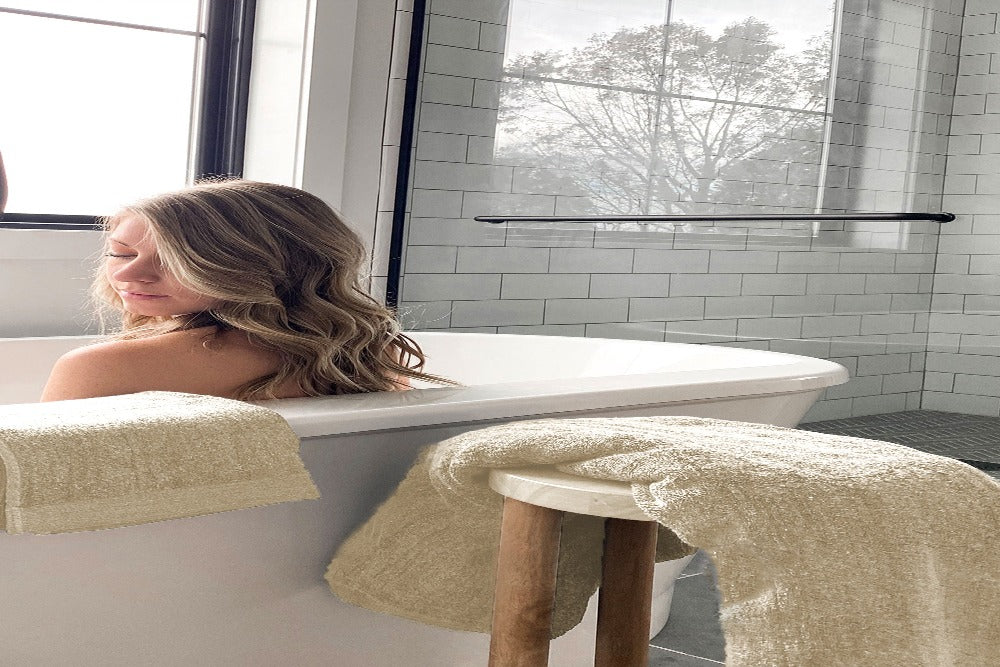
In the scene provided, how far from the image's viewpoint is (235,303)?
1.55 metres

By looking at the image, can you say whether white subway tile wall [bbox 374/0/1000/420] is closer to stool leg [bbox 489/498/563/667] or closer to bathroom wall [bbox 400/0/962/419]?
bathroom wall [bbox 400/0/962/419]

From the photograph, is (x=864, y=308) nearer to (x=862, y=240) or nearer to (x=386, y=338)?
(x=862, y=240)

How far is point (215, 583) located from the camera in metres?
1.48

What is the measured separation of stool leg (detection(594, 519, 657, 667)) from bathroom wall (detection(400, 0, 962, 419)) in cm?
201

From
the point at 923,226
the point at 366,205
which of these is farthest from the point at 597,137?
the point at 923,226

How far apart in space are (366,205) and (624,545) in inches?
85.2

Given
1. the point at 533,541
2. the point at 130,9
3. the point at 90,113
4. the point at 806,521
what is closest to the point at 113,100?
the point at 90,113

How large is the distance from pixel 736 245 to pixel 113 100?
179cm

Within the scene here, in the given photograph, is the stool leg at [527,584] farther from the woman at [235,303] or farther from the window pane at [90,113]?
the window pane at [90,113]

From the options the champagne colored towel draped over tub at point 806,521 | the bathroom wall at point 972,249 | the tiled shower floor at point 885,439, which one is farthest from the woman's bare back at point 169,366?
the bathroom wall at point 972,249

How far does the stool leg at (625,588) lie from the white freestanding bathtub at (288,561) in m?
0.27

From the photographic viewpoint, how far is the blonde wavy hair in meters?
1.55

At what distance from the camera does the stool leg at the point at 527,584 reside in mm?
1324

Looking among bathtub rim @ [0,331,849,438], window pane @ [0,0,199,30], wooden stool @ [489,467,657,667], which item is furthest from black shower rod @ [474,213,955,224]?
wooden stool @ [489,467,657,667]
